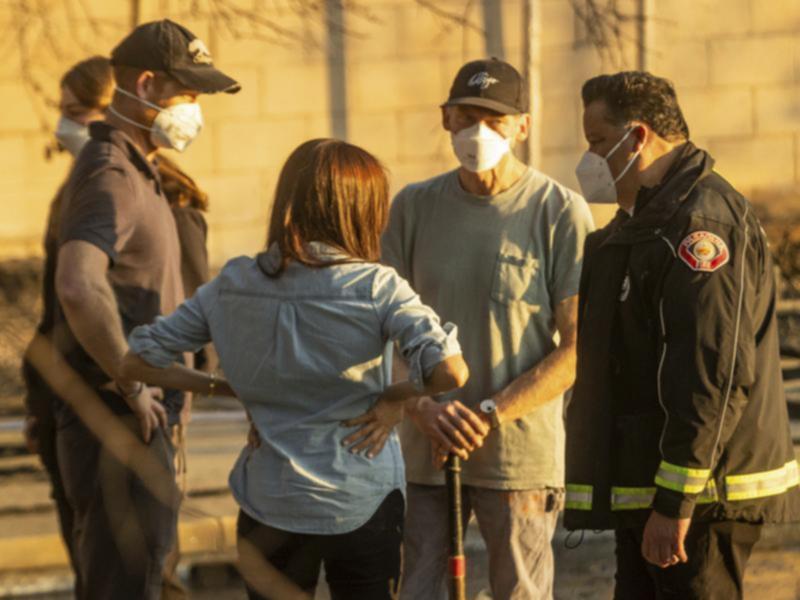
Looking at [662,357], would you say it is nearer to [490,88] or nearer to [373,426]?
[373,426]

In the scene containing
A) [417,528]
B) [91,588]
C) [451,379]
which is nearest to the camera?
[451,379]

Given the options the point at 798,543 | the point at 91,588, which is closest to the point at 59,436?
the point at 91,588

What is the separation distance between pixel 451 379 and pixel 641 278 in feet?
1.86

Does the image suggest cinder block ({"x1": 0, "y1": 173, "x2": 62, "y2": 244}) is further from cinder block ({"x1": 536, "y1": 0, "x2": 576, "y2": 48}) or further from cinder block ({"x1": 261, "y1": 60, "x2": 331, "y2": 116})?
cinder block ({"x1": 536, "y1": 0, "x2": 576, "y2": 48})

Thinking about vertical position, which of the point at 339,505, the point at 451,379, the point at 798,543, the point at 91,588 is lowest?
the point at 798,543

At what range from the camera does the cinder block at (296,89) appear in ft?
41.6

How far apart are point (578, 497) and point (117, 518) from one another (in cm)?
128

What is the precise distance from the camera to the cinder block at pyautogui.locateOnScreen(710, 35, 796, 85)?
516 inches

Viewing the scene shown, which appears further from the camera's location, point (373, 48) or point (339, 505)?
point (373, 48)

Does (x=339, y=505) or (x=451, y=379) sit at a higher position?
(x=451, y=379)

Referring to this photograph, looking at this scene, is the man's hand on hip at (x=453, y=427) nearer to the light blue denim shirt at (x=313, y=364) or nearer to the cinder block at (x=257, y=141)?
the light blue denim shirt at (x=313, y=364)

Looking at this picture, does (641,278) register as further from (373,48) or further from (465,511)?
(373,48)

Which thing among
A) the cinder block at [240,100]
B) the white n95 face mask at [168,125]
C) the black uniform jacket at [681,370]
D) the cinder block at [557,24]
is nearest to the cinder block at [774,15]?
the cinder block at [557,24]

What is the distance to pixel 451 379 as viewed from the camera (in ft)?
13.5
